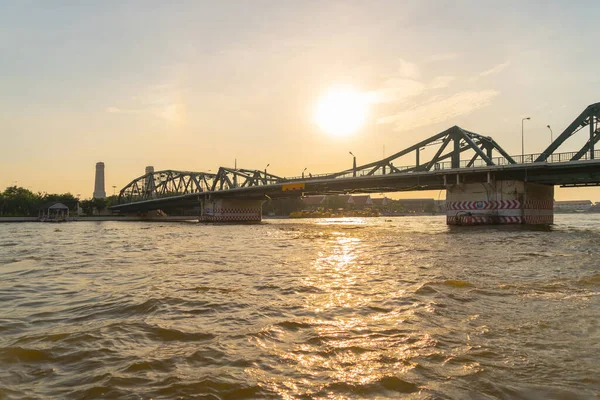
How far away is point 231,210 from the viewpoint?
91.8m

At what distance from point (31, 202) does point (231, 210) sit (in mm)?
71321

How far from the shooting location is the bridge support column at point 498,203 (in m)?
44.2

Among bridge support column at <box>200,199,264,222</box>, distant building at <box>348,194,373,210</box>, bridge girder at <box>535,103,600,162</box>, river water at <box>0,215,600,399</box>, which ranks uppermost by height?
bridge girder at <box>535,103,600,162</box>

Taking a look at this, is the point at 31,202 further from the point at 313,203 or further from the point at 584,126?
the point at 584,126

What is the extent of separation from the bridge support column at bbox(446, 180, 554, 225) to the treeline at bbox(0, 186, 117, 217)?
112 meters

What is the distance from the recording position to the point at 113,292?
30.4ft

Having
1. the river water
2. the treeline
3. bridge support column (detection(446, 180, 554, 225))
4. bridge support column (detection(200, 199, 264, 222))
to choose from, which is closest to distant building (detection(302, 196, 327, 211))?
bridge support column (detection(200, 199, 264, 222))

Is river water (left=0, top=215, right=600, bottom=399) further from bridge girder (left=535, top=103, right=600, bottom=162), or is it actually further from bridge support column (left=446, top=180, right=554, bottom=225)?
bridge girder (left=535, top=103, right=600, bottom=162)

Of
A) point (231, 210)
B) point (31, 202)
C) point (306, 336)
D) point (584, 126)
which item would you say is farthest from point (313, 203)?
point (306, 336)

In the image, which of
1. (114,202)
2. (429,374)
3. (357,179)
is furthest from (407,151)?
(114,202)

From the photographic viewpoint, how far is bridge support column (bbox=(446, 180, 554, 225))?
1738 inches

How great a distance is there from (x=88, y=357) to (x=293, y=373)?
9.16ft

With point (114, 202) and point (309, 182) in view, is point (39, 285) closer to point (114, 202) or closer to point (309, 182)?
point (309, 182)

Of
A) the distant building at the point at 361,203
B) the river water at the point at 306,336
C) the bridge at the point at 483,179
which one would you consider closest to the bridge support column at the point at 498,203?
the bridge at the point at 483,179
